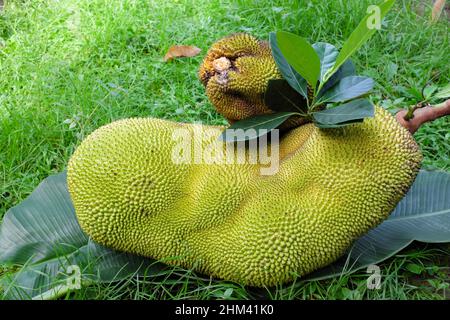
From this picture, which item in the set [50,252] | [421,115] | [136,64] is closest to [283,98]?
[421,115]

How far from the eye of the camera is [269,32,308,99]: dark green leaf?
1119 mm

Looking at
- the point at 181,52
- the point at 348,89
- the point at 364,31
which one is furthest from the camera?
the point at 181,52

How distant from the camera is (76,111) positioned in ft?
6.25

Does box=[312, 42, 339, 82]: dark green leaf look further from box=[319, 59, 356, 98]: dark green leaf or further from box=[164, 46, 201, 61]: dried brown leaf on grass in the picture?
box=[164, 46, 201, 61]: dried brown leaf on grass

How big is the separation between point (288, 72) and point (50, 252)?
0.75 meters

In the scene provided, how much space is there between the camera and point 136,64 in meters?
2.21

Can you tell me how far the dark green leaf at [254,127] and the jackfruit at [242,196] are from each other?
0.19 feet

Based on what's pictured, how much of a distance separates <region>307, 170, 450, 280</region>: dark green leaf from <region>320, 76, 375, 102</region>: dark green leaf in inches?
14.8

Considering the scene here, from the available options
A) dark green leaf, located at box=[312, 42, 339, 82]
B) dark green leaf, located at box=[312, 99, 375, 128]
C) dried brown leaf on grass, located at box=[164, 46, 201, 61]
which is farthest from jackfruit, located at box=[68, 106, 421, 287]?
dried brown leaf on grass, located at box=[164, 46, 201, 61]

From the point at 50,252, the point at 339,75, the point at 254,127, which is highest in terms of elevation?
the point at 339,75

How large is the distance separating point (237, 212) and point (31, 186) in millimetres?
826

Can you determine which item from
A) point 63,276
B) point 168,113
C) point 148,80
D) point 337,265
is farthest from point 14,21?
point 337,265

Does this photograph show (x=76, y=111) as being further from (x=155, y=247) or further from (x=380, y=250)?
(x=380, y=250)

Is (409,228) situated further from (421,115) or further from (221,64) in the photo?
(221,64)
